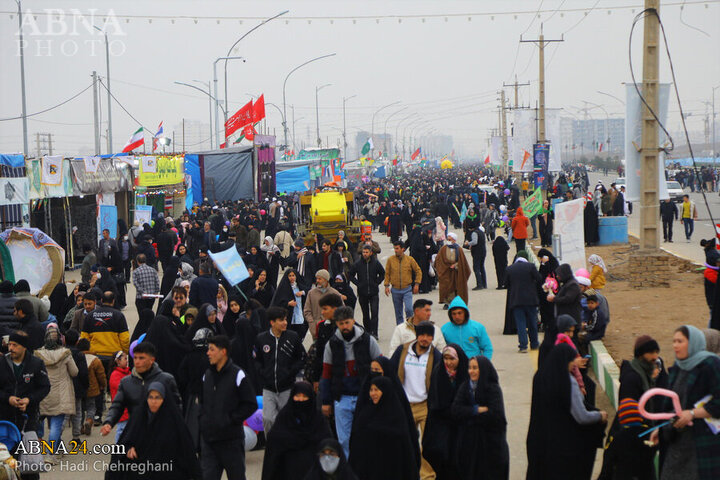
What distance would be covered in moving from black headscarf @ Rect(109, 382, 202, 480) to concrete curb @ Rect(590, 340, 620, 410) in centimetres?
456

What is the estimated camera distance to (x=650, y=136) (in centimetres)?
1856

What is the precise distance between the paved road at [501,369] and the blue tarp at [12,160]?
11.7ft

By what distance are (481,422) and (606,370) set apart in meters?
4.04

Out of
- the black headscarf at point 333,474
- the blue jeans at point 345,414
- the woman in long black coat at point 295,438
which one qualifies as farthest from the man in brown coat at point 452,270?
the black headscarf at point 333,474

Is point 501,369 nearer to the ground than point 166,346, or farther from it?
nearer to the ground

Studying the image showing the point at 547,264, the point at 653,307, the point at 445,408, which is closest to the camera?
the point at 445,408

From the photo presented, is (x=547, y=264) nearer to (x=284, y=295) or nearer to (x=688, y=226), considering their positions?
(x=284, y=295)

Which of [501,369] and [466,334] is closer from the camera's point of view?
[466,334]

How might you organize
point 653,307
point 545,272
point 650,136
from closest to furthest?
point 545,272 → point 653,307 → point 650,136

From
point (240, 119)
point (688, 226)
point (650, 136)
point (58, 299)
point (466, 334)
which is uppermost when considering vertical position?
point (240, 119)

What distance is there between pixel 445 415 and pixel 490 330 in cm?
787

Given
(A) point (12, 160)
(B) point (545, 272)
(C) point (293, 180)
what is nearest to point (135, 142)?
(A) point (12, 160)

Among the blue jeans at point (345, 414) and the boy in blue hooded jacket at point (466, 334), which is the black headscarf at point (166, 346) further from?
the boy in blue hooded jacket at point (466, 334)

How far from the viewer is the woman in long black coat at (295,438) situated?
6.27 metres
